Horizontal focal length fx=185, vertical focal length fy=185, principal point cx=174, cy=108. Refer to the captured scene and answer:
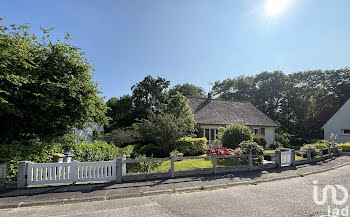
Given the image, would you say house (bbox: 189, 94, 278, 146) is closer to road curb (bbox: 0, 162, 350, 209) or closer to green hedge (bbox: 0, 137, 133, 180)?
road curb (bbox: 0, 162, 350, 209)

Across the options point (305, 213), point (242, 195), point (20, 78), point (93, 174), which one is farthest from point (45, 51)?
point (305, 213)

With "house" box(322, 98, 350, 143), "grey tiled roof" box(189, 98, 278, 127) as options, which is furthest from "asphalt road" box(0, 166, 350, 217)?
"house" box(322, 98, 350, 143)

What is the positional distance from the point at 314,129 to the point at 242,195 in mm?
36849

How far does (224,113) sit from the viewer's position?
77.2ft

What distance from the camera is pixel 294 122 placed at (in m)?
37.9

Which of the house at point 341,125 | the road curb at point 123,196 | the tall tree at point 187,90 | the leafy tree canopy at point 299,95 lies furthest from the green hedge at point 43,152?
the tall tree at point 187,90

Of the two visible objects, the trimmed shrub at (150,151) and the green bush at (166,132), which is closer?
the green bush at (166,132)

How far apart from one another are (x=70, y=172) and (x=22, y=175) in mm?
1479

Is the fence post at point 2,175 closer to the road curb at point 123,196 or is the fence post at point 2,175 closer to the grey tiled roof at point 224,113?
the road curb at point 123,196

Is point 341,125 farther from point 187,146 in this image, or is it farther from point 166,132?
point 166,132

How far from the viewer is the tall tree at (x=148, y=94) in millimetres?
33406

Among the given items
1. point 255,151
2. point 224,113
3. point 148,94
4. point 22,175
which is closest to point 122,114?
point 148,94

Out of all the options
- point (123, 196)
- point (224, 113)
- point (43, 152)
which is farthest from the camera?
point (224, 113)

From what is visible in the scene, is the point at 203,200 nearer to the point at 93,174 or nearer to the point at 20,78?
the point at 93,174
